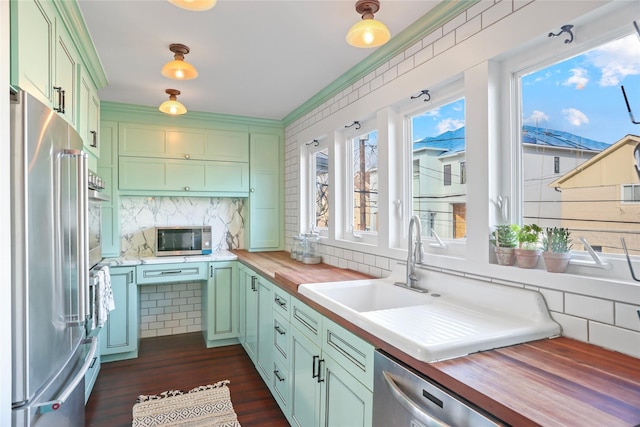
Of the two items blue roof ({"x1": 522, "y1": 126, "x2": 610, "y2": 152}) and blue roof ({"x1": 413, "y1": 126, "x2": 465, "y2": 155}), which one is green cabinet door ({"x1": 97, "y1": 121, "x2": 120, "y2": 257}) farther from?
blue roof ({"x1": 522, "y1": 126, "x2": 610, "y2": 152})

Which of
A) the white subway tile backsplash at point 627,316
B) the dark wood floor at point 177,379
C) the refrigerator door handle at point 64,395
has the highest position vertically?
the white subway tile backsplash at point 627,316

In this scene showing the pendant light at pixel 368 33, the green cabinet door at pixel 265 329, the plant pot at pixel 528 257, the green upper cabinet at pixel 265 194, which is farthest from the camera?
the green upper cabinet at pixel 265 194

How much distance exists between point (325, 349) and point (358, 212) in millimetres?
1355

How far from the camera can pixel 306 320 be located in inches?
74.2

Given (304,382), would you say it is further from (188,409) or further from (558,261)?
(558,261)

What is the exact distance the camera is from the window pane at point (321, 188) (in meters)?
3.39

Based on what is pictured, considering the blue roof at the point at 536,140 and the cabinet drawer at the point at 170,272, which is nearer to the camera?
the blue roof at the point at 536,140

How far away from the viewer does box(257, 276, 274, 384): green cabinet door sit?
99.6 inches

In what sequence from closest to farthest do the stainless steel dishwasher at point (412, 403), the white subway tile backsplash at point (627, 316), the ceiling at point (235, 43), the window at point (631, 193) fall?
1. the stainless steel dishwasher at point (412, 403)
2. the white subway tile backsplash at point (627, 316)
3. the window at point (631, 193)
4. the ceiling at point (235, 43)

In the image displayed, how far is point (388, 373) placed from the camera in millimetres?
1192

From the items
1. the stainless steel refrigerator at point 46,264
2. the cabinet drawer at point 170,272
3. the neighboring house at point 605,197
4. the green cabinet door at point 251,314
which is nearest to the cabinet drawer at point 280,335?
the green cabinet door at point 251,314

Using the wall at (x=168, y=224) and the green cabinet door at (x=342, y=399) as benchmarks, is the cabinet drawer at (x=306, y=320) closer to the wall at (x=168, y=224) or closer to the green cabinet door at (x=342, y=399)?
the green cabinet door at (x=342, y=399)

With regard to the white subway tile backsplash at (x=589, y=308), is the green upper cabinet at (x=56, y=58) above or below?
above

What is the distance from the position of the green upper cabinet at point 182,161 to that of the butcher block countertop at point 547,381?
2920mm
